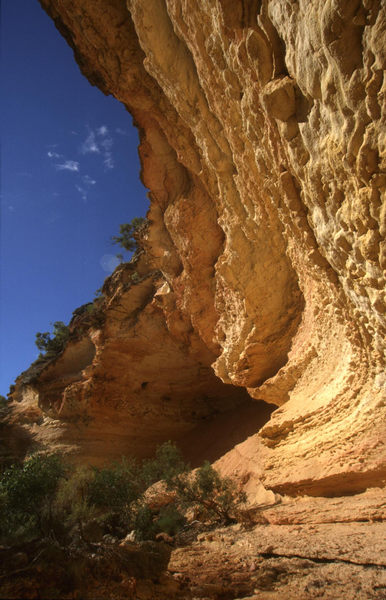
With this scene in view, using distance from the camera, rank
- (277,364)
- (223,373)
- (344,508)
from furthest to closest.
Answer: (223,373) → (277,364) → (344,508)

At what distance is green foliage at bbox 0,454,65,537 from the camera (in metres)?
5.86

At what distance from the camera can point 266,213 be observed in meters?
8.15

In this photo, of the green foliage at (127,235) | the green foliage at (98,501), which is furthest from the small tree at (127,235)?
the green foliage at (98,501)

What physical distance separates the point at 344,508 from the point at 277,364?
4797 millimetres

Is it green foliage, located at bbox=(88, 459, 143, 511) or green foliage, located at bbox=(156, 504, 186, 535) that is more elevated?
green foliage, located at bbox=(88, 459, 143, 511)

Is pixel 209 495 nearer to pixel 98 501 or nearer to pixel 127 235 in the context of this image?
pixel 98 501

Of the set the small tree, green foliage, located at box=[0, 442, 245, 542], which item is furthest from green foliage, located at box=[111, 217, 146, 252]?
green foliage, located at box=[0, 442, 245, 542]

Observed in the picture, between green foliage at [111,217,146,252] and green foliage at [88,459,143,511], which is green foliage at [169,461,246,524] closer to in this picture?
green foliage at [88,459,143,511]

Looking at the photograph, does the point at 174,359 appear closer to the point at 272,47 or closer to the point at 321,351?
the point at 321,351

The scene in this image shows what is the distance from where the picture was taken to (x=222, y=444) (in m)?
13.8

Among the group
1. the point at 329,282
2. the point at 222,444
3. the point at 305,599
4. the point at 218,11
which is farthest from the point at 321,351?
the point at 222,444

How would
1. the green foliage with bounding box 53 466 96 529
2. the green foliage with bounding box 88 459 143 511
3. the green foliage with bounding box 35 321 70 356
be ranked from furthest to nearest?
the green foliage with bounding box 35 321 70 356
the green foliage with bounding box 88 459 143 511
the green foliage with bounding box 53 466 96 529

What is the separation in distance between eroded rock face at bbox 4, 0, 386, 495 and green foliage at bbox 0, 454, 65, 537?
520 cm

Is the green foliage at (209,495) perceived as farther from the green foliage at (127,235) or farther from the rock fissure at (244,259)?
the green foliage at (127,235)
